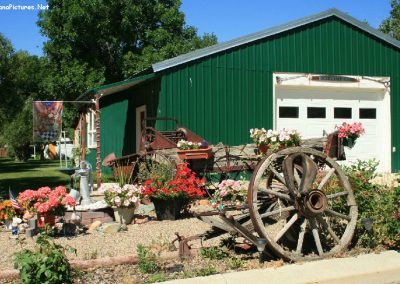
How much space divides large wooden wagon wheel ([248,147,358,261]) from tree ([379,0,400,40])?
2497 centimetres

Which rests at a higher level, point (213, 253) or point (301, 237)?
point (301, 237)

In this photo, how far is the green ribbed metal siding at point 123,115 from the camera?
13.3 meters

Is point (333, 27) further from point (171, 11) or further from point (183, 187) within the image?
point (171, 11)

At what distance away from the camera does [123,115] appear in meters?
15.9

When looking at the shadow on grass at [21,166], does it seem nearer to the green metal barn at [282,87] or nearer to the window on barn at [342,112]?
Result: the green metal barn at [282,87]

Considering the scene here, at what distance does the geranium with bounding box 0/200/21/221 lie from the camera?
698 cm

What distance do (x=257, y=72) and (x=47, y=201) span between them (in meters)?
8.40

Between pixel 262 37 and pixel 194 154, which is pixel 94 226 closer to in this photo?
pixel 194 154

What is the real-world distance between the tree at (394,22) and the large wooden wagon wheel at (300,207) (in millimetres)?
24971

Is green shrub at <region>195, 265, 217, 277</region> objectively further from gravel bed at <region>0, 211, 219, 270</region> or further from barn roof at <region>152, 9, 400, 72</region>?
barn roof at <region>152, 9, 400, 72</region>

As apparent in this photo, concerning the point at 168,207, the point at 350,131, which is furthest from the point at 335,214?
the point at 168,207

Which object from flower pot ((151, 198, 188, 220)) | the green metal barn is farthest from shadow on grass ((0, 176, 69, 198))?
flower pot ((151, 198, 188, 220))

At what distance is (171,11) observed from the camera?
81.3 ft

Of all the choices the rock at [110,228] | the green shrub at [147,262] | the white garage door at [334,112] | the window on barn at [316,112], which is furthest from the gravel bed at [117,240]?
the window on barn at [316,112]
